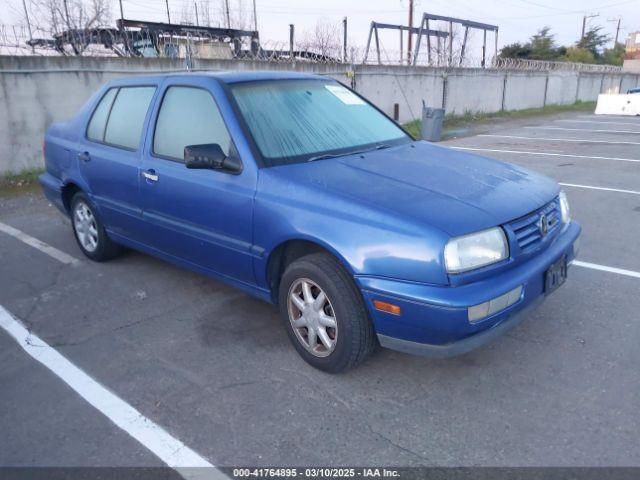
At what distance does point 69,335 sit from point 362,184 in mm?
2297

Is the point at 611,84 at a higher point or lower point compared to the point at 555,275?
lower

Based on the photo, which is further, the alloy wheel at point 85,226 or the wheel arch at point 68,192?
the wheel arch at point 68,192

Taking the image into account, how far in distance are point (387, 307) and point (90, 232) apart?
339 centimetres

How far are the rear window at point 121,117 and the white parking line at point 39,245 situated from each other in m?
1.24

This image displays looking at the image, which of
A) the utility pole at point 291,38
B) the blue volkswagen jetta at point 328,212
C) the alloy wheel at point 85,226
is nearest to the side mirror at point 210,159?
the blue volkswagen jetta at point 328,212

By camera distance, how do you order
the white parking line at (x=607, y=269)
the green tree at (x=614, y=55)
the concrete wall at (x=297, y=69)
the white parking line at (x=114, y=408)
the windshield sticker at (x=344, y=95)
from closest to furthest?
the white parking line at (x=114, y=408) < the windshield sticker at (x=344, y=95) < the white parking line at (x=607, y=269) < the concrete wall at (x=297, y=69) < the green tree at (x=614, y=55)

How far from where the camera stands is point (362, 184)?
3023 mm

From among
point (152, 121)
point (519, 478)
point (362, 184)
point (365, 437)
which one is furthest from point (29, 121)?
point (519, 478)

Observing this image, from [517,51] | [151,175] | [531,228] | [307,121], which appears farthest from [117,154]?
[517,51]

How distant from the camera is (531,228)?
293cm

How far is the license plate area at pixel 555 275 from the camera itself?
9.78 feet

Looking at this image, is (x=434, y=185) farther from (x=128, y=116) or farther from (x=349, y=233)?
(x=128, y=116)

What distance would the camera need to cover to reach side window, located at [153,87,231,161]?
138 inches

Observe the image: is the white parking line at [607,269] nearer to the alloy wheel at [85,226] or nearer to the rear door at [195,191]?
the rear door at [195,191]
